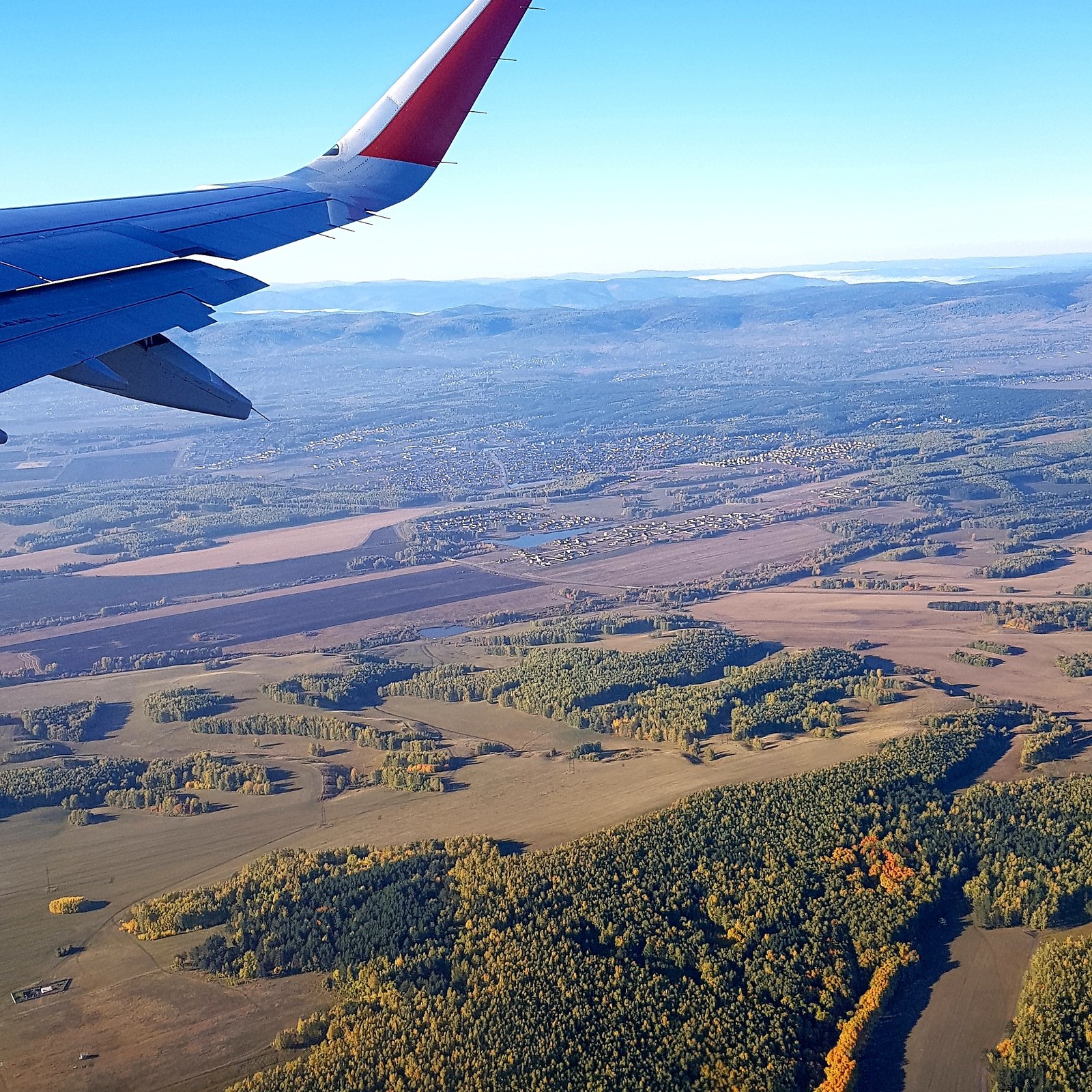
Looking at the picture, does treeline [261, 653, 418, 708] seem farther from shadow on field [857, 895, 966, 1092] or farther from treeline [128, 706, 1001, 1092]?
shadow on field [857, 895, 966, 1092]

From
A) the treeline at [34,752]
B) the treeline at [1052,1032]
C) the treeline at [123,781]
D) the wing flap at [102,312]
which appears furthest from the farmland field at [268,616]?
the wing flap at [102,312]

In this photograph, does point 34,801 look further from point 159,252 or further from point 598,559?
point 598,559

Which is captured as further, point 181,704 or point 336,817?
point 181,704

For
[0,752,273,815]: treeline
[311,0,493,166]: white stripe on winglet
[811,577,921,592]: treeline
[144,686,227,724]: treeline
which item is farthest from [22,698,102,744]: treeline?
[811,577,921,592]: treeline

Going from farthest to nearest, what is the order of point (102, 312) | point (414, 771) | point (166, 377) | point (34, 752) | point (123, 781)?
point (34, 752), point (123, 781), point (414, 771), point (166, 377), point (102, 312)

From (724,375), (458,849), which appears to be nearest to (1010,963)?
(458,849)

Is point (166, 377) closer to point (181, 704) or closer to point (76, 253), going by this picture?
point (76, 253)

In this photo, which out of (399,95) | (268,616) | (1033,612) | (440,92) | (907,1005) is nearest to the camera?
(440,92)

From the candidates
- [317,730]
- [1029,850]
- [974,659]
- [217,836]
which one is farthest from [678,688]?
[217,836]

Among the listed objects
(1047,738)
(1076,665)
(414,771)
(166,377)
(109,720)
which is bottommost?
(109,720)
